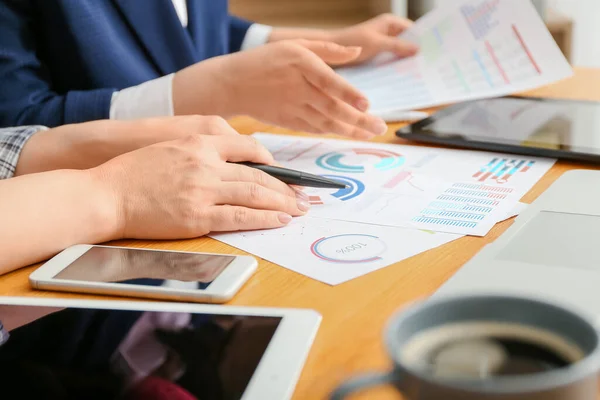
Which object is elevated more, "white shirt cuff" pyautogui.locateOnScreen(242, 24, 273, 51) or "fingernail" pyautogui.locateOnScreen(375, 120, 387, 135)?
"white shirt cuff" pyautogui.locateOnScreen(242, 24, 273, 51)

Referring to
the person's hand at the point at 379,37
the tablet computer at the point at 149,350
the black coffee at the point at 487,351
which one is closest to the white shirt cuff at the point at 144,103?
the person's hand at the point at 379,37

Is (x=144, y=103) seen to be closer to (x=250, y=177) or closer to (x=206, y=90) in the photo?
(x=206, y=90)

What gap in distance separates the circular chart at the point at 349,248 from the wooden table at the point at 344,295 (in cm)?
3

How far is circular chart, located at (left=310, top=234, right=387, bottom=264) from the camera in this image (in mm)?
584

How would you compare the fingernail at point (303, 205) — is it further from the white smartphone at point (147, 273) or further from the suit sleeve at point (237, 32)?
the suit sleeve at point (237, 32)

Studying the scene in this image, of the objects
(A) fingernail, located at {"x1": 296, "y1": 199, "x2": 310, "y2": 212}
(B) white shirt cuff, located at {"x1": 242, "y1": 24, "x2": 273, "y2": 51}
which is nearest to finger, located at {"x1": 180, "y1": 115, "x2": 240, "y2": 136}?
(A) fingernail, located at {"x1": 296, "y1": 199, "x2": 310, "y2": 212}

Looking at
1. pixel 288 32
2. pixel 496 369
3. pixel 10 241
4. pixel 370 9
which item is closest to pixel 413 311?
pixel 496 369

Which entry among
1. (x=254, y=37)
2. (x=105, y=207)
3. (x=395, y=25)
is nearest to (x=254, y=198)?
(x=105, y=207)

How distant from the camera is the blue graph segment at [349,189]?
28.2 inches

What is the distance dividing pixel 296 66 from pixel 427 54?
291 millimetres

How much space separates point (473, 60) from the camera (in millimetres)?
1067

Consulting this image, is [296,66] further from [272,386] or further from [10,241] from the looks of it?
[272,386]

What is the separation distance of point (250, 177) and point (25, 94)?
466 millimetres

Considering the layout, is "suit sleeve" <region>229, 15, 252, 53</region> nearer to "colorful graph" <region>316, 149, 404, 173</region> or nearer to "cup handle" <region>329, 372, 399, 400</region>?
"colorful graph" <region>316, 149, 404, 173</region>
